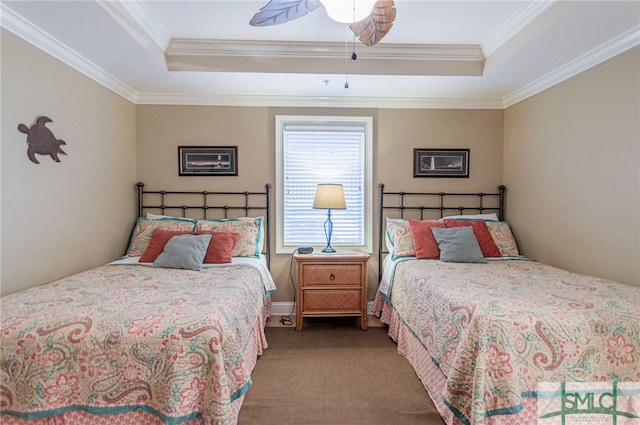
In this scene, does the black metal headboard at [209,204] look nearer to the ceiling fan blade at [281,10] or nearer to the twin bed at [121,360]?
the twin bed at [121,360]

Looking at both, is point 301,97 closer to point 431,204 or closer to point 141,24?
point 141,24

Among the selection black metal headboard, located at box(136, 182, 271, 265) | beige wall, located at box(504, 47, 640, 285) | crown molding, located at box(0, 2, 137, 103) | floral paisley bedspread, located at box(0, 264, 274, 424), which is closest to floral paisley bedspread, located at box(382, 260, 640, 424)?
beige wall, located at box(504, 47, 640, 285)

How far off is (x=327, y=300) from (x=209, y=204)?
1600 millimetres

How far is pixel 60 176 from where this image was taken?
2479mm

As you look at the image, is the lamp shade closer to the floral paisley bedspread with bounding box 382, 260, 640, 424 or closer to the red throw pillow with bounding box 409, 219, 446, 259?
the red throw pillow with bounding box 409, 219, 446, 259

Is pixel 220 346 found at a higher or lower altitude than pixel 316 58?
lower

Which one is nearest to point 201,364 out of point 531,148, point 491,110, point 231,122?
point 231,122

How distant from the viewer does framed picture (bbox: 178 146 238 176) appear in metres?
3.51

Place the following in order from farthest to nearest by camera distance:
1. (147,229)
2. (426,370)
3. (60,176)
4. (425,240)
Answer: (147,229) → (425,240) → (60,176) → (426,370)

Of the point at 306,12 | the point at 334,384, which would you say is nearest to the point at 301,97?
the point at 306,12

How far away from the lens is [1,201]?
201 cm

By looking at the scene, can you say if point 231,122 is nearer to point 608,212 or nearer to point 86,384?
point 86,384

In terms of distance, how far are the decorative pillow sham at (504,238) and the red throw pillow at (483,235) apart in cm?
10

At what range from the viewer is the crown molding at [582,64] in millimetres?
2217
